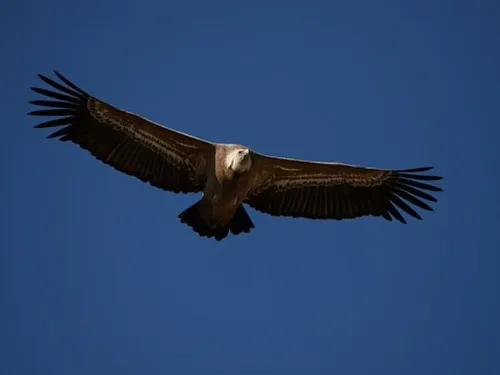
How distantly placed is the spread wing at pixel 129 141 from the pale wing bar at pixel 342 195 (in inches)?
41.1

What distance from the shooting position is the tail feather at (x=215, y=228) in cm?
1333

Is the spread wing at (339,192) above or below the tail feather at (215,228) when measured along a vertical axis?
above

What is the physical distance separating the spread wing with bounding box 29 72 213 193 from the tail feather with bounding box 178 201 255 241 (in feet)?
1.04

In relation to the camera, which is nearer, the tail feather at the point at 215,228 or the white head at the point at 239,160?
the white head at the point at 239,160

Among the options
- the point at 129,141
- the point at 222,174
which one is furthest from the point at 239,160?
the point at 129,141

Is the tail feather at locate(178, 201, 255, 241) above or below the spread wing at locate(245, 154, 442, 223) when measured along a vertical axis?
below

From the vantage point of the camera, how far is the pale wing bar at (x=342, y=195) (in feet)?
45.0

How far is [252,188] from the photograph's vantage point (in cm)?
1352

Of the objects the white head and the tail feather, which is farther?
the tail feather

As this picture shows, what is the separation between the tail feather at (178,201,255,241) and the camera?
13.3 m

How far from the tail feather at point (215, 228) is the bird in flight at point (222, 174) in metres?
0.01

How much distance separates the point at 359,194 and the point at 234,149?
7.05ft

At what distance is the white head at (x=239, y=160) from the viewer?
1259 centimetres

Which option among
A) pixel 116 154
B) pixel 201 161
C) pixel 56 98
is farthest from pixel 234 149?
pixel 56 98
